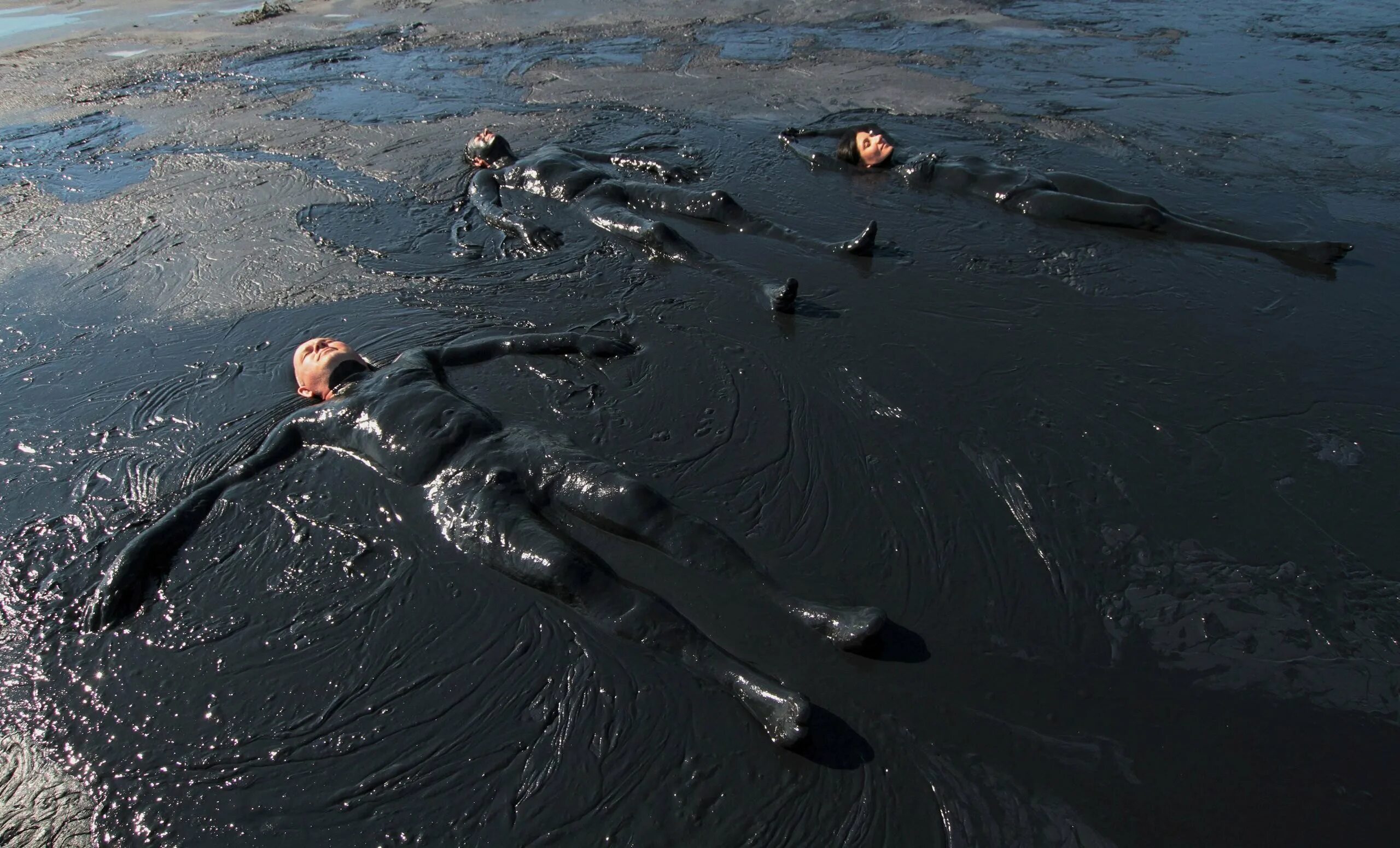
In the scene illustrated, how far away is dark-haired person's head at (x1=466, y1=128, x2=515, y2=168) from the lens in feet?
35.9

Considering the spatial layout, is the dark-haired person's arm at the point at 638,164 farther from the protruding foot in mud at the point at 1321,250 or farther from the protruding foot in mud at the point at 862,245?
the protruding foot in mud at the point at 1321,250

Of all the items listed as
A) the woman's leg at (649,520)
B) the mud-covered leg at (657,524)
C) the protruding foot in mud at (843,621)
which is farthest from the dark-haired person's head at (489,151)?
the protruding foot in mud at (843,621)

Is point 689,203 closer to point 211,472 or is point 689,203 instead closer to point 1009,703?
point 211,472

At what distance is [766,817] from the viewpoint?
359 centimetres

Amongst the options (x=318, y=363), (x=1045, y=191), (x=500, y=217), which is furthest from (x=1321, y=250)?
(x=318, y=363)

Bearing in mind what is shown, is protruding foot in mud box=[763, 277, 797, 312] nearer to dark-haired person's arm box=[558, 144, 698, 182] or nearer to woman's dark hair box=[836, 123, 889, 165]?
dark-haired person's arm box=[558, 144, 698, 182]

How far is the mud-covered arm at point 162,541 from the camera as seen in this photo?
16.0 ft

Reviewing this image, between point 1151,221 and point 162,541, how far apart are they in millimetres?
9555

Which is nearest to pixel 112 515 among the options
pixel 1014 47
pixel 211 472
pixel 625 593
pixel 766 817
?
pixel 211 472

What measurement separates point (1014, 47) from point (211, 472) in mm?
15418

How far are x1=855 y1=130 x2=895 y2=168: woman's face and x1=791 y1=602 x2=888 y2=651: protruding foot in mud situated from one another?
24.3 ft

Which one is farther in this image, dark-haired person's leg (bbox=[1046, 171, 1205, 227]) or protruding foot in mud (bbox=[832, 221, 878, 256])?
dark-haired person's leg (bbox=[1046, 171, 1205, 227])

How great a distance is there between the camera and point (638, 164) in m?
10.8

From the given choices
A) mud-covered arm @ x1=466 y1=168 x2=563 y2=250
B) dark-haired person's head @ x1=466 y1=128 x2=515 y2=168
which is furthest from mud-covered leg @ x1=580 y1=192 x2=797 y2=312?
dark-haired person's head @ x1=466 y1=128 x2=515 y2=168
